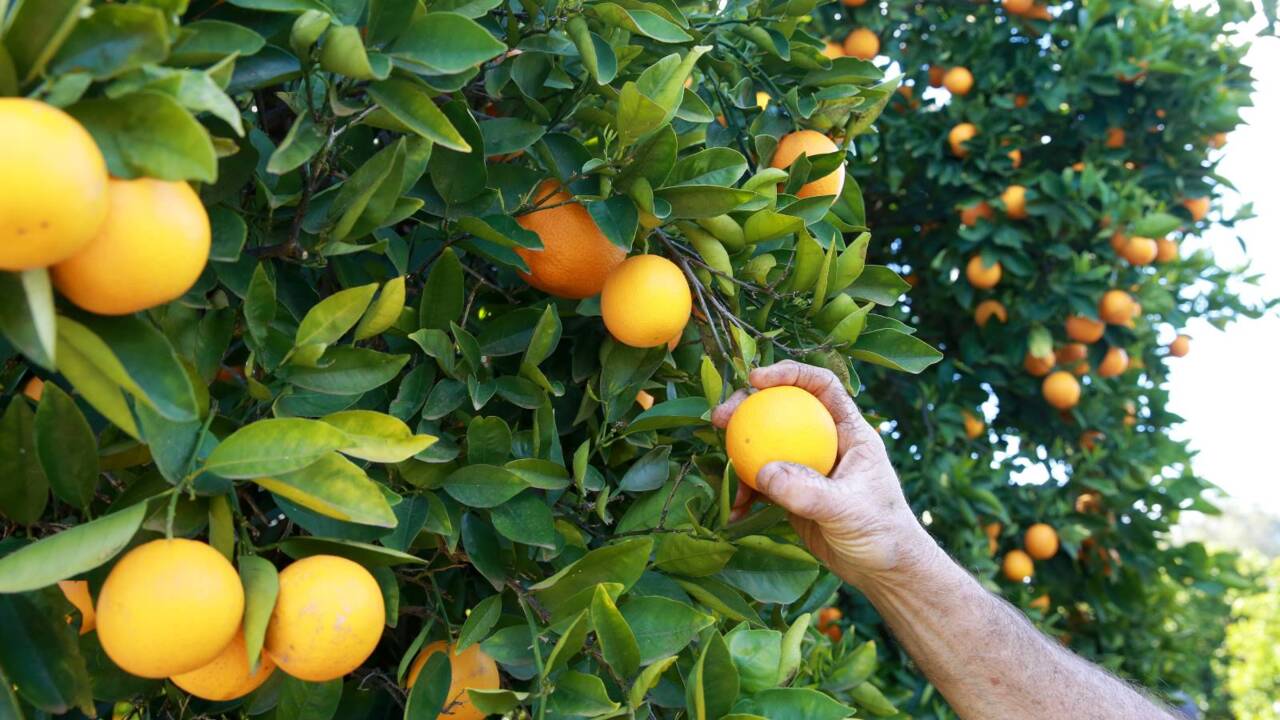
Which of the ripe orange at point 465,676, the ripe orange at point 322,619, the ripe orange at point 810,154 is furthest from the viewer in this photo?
the ripe orange at point 810,154

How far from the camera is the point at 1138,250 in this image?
2.82m

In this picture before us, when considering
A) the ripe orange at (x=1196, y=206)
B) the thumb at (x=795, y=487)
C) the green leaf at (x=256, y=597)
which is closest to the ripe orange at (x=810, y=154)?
the thumb at (x=795, y=487)

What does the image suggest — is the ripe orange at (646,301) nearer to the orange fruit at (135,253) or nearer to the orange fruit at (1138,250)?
the orange fruit at (135,253)

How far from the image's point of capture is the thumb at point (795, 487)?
1021 mm

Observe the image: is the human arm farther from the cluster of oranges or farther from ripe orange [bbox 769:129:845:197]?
the cluster of oranges

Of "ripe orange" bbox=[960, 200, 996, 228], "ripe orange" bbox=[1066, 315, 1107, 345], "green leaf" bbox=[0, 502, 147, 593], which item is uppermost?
"green leaf" bbox=[0, 502, 147, 593]

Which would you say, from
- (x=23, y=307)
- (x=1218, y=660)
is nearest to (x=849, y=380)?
(x=23, y=307)

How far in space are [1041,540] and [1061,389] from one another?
43 cm

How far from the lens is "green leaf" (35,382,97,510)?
30.3 inches

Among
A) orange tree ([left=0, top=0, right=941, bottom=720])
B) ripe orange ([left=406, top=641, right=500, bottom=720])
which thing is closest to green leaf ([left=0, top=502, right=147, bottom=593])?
orange tree ([left=0, top=0, right=941, bottom=720])

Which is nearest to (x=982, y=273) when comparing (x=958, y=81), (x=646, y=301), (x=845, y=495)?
(x=958, y=81)

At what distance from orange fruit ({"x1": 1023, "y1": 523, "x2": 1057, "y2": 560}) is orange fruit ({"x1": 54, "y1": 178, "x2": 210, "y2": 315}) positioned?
8.96 feet

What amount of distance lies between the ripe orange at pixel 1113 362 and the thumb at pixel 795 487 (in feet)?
7.33

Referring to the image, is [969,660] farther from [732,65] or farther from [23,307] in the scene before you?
[23,307]
